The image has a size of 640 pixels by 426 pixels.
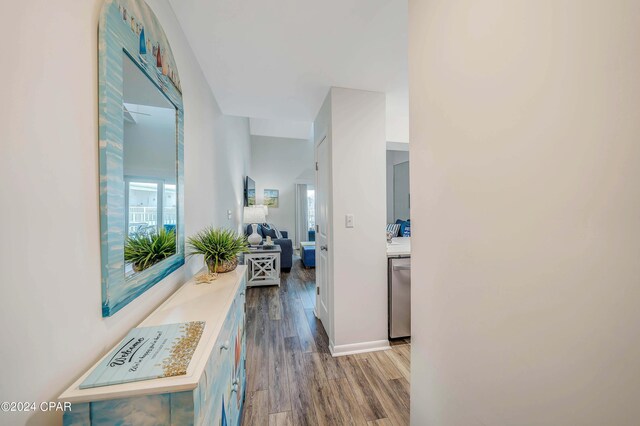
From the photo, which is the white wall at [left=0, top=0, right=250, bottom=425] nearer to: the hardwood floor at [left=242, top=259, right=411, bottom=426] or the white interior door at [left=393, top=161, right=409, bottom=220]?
the hardwood floor at [left=242, top=259, right=411, bottom=426]

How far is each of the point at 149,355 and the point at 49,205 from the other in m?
0.50

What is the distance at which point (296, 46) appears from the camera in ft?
5.32

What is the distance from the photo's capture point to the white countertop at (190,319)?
58 cm

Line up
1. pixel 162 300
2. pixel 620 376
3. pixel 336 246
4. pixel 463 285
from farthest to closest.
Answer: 1. pixel 336 246
2. pixel 162 300
3. pixel 463 285
4. pixel 620 376

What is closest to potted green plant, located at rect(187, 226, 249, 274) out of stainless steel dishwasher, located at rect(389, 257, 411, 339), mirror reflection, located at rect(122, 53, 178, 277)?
mirror reflection, located at rect(122, 53, 178, 277)

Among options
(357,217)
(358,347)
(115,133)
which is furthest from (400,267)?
(115,133)

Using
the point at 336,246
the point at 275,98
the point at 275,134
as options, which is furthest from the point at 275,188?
the point at 336,246

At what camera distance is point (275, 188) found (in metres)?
7.02

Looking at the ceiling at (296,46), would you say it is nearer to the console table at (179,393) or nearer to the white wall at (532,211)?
the white wall at (532,211)

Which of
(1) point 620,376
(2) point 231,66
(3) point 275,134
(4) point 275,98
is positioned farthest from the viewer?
(3) point 275,134

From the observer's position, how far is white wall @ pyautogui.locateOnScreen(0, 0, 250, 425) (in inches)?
19.6

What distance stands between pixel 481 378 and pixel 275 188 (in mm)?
6700

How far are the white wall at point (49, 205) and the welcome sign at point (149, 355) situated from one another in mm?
79

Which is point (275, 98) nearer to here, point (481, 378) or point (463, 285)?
point (463, 285)
